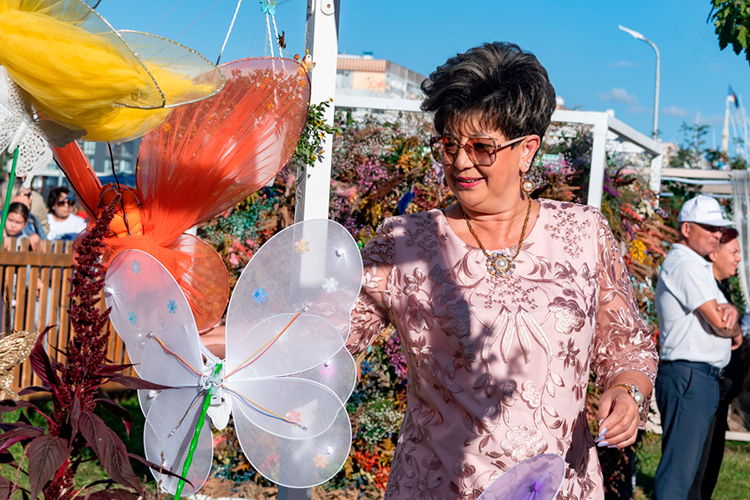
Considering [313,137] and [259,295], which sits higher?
[313,137]

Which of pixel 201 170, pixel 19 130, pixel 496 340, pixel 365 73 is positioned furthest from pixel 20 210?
pixel 365 73

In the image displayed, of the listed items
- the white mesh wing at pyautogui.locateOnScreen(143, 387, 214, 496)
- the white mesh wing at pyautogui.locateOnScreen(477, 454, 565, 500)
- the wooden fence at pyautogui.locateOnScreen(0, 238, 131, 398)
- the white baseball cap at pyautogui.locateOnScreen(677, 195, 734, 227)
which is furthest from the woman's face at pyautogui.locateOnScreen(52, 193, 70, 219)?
the white mesh wing at pyautogui.locateOnScreen(477, 454, 565, 500)

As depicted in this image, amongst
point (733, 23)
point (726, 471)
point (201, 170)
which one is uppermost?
point (733, 23)

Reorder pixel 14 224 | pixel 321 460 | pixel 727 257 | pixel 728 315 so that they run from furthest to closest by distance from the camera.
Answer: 1. pixel 14 224
2. pixel 727 257
3. pixel 728 315
4. pixel 321 460

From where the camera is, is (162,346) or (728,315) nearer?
(162,346)

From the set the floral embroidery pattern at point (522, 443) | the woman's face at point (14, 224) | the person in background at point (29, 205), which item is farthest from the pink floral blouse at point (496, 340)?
the person in background at point (29, 205)

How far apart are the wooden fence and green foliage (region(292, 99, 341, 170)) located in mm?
3687

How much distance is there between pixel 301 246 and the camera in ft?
4.20

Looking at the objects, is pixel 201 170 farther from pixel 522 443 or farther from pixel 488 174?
pixel 522 443

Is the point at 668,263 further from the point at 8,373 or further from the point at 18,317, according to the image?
the point at 18,317

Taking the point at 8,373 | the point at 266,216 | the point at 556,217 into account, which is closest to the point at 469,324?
the point at 556,217

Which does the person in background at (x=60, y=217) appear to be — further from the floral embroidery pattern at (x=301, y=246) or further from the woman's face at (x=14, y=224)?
the floral embroidery pattern at (x=301, y=246)

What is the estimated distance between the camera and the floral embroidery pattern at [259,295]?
1223 millimetres

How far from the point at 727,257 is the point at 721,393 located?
83 centimetres
